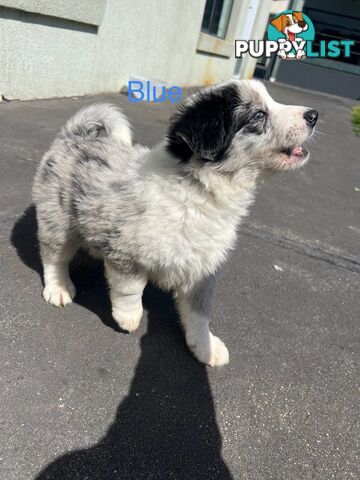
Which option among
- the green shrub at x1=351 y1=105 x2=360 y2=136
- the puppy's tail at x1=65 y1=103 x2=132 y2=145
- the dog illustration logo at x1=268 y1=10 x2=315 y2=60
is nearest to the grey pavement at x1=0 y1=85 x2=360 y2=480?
the puppy's tail at x1=65 y1=103 x2=132 y2=145

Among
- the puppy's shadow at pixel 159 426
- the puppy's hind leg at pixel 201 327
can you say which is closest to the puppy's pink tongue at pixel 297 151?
the puppy's hind leg at pixel 201 327

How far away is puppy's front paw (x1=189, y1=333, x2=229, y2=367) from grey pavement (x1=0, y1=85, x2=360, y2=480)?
48 millimetres

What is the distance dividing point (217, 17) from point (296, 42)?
30.6ft

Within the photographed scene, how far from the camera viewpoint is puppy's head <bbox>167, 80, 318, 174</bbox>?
195cm

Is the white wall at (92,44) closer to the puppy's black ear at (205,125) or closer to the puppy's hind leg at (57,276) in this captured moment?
the puppy's hind leg at (57,276)

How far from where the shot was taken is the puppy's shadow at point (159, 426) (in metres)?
1.71

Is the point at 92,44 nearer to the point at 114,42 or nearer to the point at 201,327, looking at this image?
the point at 114,42

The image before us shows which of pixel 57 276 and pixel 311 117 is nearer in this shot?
pixel 311 117

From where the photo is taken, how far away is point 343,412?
2.21 metres

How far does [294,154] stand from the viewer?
6.81ft

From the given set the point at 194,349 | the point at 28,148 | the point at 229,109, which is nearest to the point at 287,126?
the point at 229,109

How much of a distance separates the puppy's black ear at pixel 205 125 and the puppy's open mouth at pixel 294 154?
0.29 meters

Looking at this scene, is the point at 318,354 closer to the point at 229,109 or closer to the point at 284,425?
the point at 284,425

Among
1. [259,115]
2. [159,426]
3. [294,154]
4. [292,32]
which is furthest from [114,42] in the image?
[292,32]
